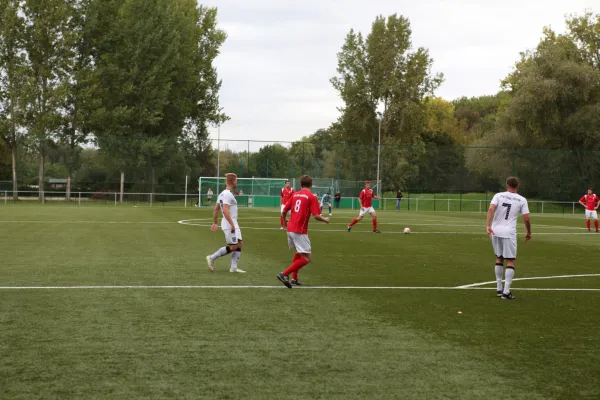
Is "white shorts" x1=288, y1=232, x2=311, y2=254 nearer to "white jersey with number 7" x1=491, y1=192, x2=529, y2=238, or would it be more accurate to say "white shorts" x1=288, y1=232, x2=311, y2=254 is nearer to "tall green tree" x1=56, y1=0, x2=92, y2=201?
"white jersey with number 7" x1=491, y1=192, x2=529, y2=238

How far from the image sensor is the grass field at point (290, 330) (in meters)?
5.75

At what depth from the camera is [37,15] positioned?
6172 centimetres

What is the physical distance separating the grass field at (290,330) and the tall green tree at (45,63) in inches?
1886

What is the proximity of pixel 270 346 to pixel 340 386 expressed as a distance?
153 centimetres

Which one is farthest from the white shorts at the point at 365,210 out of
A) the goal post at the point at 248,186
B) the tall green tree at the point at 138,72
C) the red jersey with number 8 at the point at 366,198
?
the tall green tree at the point at 138,72

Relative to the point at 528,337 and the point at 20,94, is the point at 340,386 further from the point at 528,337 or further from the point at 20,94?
the point at 20,94

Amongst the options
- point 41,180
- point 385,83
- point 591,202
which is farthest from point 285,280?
point 385,83

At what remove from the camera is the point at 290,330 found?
7.95 m

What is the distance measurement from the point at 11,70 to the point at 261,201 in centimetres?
2345

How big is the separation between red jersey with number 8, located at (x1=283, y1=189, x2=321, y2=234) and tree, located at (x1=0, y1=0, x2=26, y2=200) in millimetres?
53389

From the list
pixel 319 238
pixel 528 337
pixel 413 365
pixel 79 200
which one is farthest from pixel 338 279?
pixel 79 200

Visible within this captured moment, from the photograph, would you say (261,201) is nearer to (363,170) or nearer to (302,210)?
(363,170)

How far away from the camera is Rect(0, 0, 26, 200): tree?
60.8 meters

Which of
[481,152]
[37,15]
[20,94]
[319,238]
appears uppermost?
[37,15]
